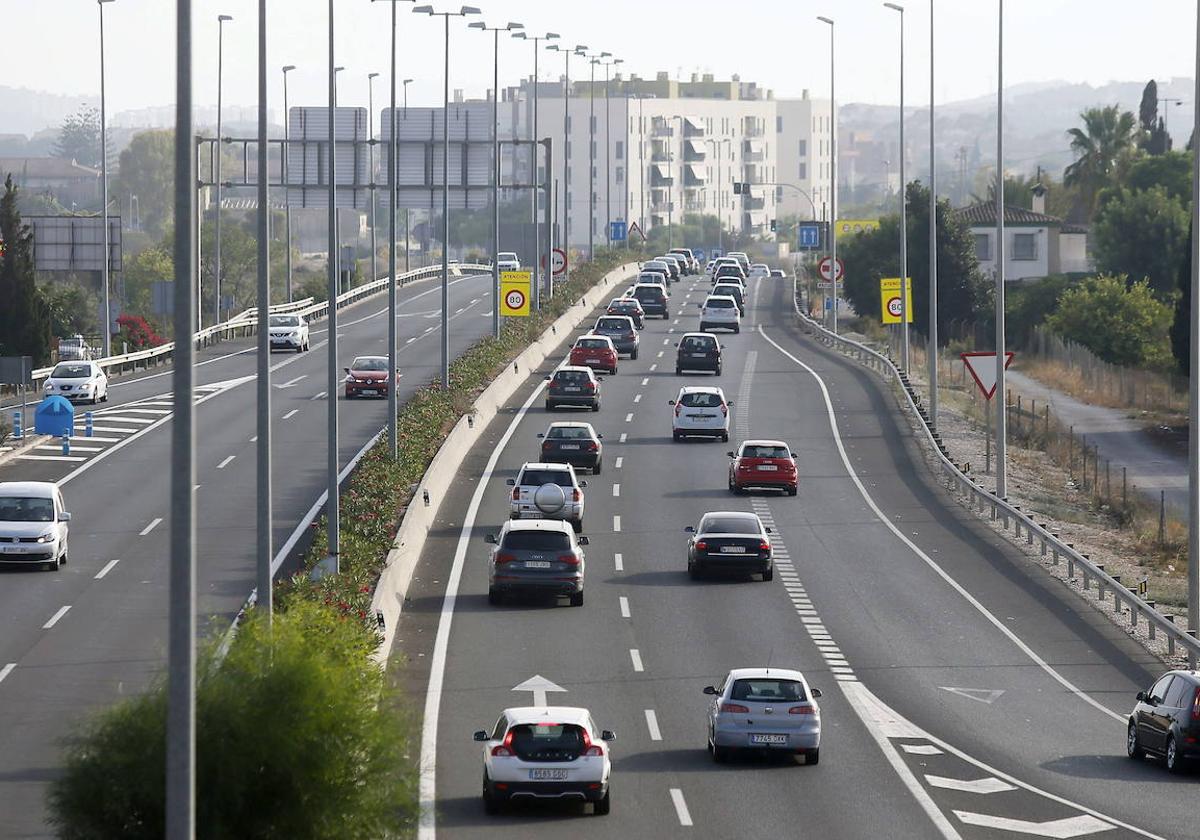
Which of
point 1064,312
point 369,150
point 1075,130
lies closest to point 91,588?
point 369,150

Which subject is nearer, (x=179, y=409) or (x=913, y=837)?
(x=179, y=409)

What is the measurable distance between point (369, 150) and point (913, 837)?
64.5 m

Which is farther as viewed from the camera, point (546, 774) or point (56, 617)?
point (56, 617)

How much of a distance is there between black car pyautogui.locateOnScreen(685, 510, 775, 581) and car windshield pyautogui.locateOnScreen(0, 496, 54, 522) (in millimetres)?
11716

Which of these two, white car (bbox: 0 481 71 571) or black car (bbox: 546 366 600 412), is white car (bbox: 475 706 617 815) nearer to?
white car (bbox: 0 481 71 571)

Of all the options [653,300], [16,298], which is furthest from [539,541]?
[653,300]

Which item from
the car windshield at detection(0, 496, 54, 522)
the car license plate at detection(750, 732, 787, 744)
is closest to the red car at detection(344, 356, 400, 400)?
the car windshield at detection(0, 496, 54, 522)

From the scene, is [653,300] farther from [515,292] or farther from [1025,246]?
[1025,246]

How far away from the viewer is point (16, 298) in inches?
2891

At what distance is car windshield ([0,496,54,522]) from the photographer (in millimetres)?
37969

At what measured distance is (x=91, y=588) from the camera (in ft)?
118

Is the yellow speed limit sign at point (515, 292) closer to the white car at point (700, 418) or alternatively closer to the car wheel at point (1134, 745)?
the white car at point (700, 418)

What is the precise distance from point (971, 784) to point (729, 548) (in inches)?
564

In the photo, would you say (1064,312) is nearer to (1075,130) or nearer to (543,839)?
(1075,130)
